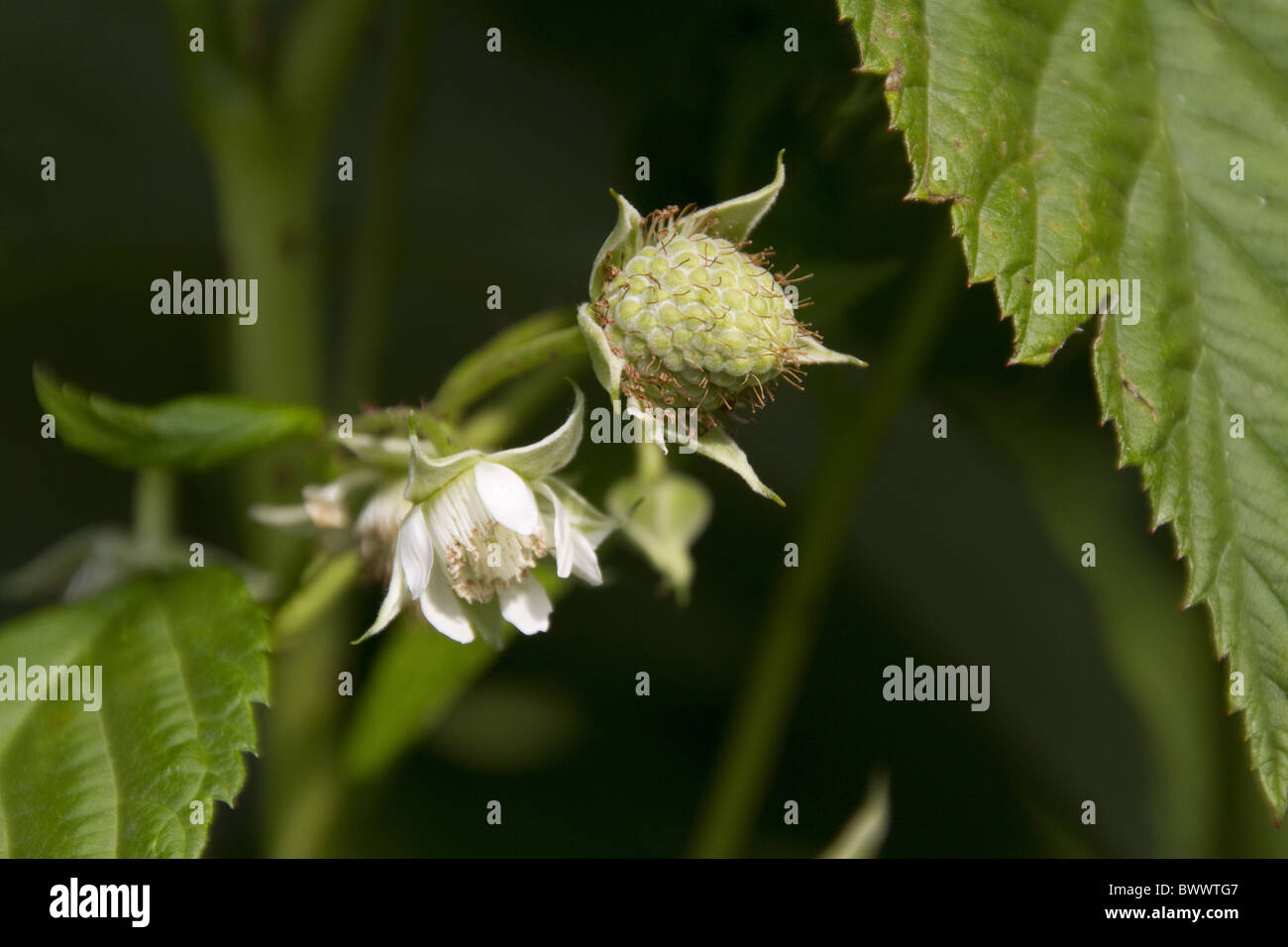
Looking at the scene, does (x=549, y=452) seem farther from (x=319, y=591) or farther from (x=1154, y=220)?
(x=1154, y=220)

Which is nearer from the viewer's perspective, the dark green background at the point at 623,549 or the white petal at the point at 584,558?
the white petal at the point at 584,558

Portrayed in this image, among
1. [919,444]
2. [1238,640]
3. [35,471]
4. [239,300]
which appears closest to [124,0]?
[35,471]

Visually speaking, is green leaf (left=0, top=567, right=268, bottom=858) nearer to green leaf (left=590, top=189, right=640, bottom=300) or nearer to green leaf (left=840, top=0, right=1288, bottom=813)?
green leaf (left=590, top=189, right=640, bottom=300)

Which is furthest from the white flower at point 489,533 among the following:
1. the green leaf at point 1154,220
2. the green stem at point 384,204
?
the green stem at point 384,204

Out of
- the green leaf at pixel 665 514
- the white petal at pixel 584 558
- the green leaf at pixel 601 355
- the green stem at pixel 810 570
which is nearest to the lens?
the green leaf at pixel 601 355

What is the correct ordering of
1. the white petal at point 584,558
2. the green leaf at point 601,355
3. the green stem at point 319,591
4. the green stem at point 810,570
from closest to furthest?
the green leaf at point 601,355
the white petal at point 584,558
the green stem at point 319,591
the green stem at point 810,570

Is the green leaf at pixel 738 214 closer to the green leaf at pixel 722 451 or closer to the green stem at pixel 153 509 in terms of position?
the green leaf at pixel 722 451

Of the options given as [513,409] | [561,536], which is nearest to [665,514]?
[513,409]
